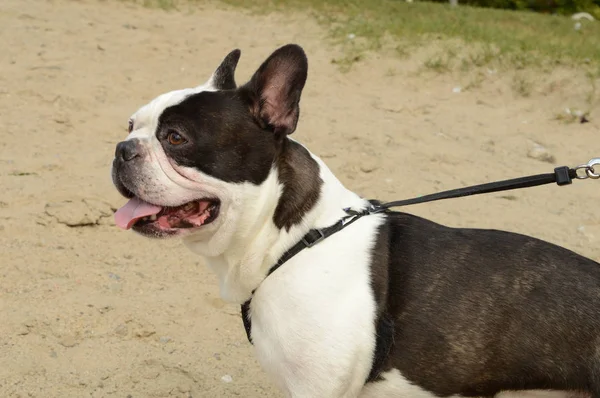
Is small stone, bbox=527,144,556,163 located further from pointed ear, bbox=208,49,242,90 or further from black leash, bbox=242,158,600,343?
pointed ear, bbox=208,49,242,90

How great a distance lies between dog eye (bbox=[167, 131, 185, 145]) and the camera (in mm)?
2969

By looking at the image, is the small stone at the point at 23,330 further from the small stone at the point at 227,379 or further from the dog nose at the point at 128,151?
the dog nose at the point at 128,151

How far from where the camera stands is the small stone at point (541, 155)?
720 cm

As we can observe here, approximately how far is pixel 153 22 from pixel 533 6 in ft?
29.5

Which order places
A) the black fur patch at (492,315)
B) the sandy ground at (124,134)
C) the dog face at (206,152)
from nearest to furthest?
the black fur patch at (492,315)
the dog face at (206,152)
the sandy ground at (124,134)

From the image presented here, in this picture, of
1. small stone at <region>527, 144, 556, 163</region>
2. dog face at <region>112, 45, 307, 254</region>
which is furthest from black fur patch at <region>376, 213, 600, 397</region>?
small stone at <region>527, 144, 556, 163</region>

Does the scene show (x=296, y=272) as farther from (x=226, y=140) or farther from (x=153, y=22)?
(x=153, y=22)

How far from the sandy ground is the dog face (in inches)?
57.3

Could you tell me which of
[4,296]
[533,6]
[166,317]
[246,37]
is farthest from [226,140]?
[533,6]

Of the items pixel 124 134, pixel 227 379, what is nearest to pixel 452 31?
pixel 124 134

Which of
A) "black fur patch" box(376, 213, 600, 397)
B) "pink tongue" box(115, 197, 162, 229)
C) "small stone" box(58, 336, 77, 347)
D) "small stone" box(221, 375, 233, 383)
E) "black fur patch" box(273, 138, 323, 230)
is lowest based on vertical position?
"small stone" box(221, 375, 233, 383)

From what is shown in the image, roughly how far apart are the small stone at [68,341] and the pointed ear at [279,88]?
82.5 inches

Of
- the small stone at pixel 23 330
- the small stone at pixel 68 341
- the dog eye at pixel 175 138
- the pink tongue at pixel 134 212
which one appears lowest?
the small stone at pixel 68 341

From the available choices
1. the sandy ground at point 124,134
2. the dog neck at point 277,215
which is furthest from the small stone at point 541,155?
the dog neck at point 277,215
